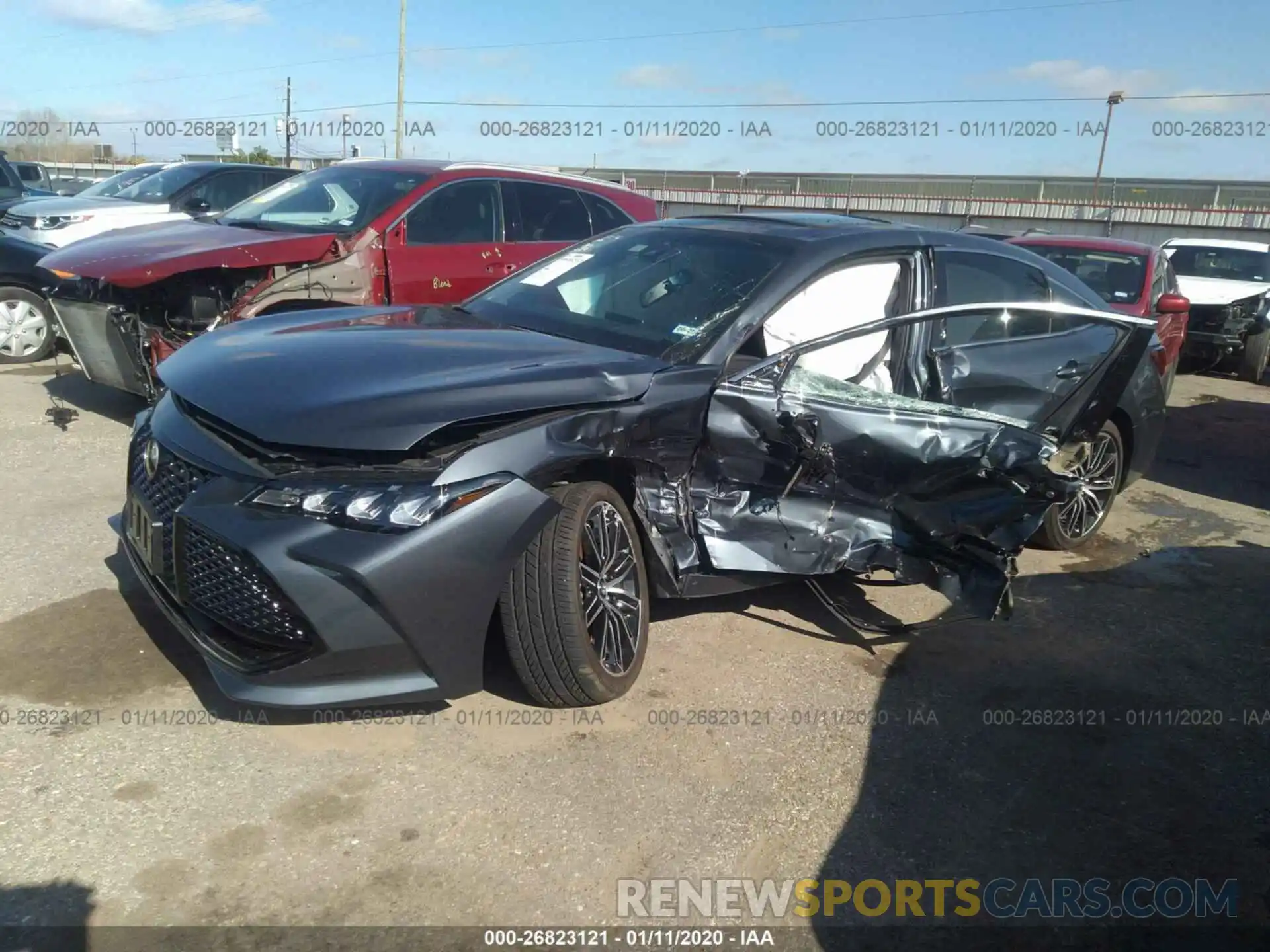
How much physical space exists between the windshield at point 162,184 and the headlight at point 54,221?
0.93 meters

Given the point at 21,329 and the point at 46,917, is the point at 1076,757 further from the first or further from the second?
the point at 21,329

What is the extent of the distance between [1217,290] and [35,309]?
41.3ft

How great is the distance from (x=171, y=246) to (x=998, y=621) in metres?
5.06

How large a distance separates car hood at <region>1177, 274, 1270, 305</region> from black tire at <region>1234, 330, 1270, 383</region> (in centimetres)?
48

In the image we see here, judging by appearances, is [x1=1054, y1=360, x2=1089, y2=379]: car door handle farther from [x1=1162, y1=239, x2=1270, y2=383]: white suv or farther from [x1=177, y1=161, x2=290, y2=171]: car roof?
[x1=177, y1=161, x2=290, y2=171]: car roof

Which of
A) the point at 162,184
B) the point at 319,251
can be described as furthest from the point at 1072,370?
the point at 162,184

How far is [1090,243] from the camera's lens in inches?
338

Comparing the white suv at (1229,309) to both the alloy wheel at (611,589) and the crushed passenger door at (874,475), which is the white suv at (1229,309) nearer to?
the crushed passenger door at (874,475)

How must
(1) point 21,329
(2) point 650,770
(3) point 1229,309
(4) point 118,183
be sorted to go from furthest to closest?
1. (4) point 118,183
2. (3) point 1229,309
3. (1) point 21,329
4. (2) point 650,770

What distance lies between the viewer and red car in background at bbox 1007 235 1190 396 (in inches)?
296

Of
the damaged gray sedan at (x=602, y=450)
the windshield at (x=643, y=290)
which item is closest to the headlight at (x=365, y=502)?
the damaged gray sedan at (x=602, y=450)

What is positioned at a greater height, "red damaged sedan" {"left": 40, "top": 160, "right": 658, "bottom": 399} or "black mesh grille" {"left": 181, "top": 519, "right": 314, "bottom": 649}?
"red damaged sedan" {"left": 40, "top": 160, "right": 658, "bottom": 399}

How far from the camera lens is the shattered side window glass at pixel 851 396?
11.6 feet

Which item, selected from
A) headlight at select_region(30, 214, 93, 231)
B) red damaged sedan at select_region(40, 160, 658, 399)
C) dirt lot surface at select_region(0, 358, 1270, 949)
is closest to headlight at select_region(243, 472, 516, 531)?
dirt lot surface at select_region(0, 358, 1270, 949)
